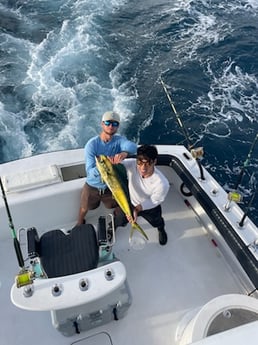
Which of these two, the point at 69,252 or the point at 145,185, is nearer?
the point at 69,252

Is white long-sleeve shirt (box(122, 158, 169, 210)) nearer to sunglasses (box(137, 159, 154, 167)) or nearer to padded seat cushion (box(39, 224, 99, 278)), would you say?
sunglasses (box(137, 159, 154, 167))

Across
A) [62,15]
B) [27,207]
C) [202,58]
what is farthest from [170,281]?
[62,15]

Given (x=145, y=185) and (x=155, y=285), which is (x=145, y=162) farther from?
(x=155, y=285)

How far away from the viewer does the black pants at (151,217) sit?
3.76 meters

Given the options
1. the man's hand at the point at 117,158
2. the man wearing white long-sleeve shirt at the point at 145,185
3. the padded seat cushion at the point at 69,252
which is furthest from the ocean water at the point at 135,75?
the padded seat cushion at the point at 69,252

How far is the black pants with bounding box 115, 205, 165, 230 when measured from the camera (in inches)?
148

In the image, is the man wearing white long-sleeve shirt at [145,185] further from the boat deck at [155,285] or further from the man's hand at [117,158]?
the boat deck at [155,285]

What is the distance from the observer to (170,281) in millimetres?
3707

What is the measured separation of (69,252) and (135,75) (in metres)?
6.35

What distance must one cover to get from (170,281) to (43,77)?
20.4 feet

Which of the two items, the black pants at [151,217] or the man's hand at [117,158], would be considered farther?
the black pants at [151,217]

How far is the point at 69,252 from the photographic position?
3166 mm

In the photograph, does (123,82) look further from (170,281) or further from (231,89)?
(170,281)

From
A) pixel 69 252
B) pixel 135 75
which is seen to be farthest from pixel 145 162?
pixel 135 75
